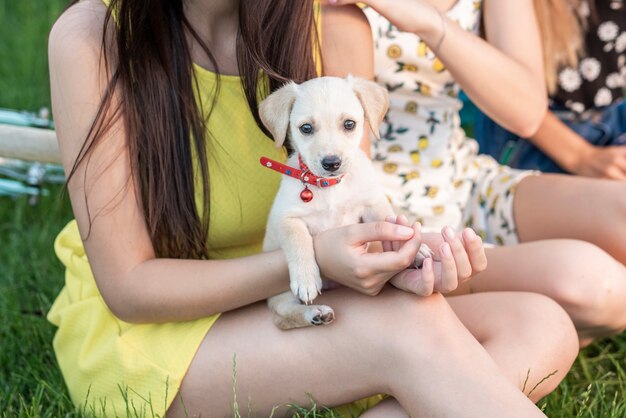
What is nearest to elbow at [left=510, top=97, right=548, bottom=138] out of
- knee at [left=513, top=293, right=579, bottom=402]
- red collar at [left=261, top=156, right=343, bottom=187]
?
knee at [left=513, top=293, right=579, bottom=402]

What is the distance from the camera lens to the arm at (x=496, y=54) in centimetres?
216

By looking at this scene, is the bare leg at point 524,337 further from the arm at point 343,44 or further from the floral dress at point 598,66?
the floral dress at point 598,66

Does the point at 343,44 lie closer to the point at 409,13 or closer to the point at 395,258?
the point at 409,13

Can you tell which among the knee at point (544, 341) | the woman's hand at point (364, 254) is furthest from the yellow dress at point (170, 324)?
the knee at point (544, 341)

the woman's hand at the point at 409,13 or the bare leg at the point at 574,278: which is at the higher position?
the woman's hand at the point at 409,13

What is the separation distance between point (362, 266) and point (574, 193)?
3.34 ft

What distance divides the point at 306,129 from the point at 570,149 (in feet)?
4.65

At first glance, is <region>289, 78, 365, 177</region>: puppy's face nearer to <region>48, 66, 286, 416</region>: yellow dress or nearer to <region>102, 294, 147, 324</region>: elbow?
<region>48, 66, 286, 416</region>: yellow dress

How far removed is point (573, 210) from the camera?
250 centimetres

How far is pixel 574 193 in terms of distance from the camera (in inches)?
98.9

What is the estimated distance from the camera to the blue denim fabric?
119 inches

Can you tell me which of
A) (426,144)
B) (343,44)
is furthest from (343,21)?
(426,144)

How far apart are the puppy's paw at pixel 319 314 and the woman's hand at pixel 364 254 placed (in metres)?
0.07

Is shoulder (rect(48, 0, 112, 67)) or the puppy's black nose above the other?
shoulder (rect(48, 0, 112, 67))
